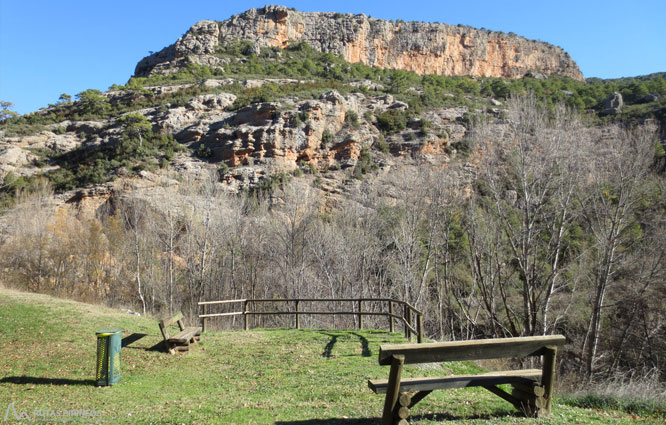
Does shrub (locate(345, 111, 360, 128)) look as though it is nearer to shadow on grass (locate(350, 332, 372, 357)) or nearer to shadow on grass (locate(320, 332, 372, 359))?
shadow on grass (locate(320, 332, 372, 359))

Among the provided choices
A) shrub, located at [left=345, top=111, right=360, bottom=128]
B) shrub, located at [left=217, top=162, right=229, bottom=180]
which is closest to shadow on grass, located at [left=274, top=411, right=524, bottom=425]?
shrub, located at [left=217, top=162, right=229, bottom=180]

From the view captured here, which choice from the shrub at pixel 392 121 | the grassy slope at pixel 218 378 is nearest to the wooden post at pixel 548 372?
the grassy slope at pixel 218 378

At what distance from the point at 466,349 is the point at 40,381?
23.8ft

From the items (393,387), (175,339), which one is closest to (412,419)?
(393,387)

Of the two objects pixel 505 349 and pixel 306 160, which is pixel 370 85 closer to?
pixel 306 160

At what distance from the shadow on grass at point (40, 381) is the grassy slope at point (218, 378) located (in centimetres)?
2

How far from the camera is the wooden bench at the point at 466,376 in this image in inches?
152

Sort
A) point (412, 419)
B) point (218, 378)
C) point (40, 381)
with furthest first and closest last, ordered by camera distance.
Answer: point (218, 378), point (40, 381), point (412, 419)

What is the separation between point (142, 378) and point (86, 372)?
3.88ft

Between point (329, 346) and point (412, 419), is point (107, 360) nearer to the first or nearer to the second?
point (329, 346)

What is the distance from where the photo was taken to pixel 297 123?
131 feet

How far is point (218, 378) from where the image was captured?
7.22 meters

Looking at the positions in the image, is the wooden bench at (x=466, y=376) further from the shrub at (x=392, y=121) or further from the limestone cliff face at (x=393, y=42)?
the limestone cliff face at (x=393, y=42)

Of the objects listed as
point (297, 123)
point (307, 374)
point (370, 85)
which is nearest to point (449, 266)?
point (307, 374)
